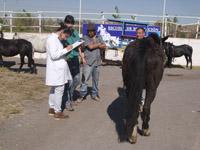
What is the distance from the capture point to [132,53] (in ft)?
A: 22.9

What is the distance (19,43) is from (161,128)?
8.76 m

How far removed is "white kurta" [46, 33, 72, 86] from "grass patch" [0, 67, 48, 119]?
1299 mm

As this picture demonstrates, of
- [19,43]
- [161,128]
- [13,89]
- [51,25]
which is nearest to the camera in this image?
→ [161,128]

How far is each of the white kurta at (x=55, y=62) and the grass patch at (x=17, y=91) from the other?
4.26 ft

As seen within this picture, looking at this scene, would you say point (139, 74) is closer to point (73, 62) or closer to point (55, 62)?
point (55, 62)

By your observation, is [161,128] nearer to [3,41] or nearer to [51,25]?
[3,41]

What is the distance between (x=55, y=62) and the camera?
826 centimetres

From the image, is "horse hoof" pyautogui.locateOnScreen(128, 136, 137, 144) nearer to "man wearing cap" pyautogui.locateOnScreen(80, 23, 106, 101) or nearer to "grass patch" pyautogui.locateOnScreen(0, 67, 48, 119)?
"grass patch" pyautogui.locateOnScreen(0, 67, 48, 119)

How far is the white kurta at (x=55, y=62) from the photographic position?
8086 millimetres

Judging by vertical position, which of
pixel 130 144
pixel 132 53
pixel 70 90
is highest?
pixel 132 53

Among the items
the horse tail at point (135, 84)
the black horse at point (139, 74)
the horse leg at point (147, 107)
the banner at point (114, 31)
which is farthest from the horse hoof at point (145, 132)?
the banner at point (114, 31)

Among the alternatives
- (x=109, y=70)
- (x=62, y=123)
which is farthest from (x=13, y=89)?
(x=109, y=70)

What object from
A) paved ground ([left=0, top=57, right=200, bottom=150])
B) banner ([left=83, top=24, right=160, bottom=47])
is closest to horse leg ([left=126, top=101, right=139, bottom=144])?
paved ground ([left=0, top=57, right=200, bottom=150])

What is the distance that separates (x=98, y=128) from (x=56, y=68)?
144cm
